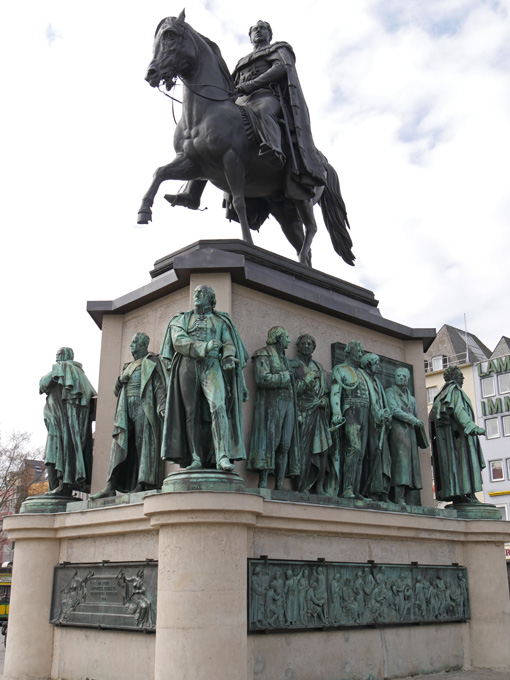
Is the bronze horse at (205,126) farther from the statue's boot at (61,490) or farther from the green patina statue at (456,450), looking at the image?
the green patina statue at (456,450)

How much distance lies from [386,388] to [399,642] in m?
3.70

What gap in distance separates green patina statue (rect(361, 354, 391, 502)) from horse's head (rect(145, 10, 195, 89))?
5.22 m

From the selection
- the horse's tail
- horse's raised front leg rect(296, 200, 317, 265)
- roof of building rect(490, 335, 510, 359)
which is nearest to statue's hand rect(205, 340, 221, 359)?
horse's raised front leg rect(296, 200, 317, 265)

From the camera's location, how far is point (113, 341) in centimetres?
1155

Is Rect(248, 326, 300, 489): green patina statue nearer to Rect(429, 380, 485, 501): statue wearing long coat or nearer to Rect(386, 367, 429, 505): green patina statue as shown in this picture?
Rect(386, 367, 429, 505): green patina statue

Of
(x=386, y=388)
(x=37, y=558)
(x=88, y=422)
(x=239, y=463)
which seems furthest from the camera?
(x=386, y=388)

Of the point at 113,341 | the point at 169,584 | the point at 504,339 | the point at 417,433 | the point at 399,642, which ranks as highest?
the point at 504,339

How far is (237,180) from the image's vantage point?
1186cm

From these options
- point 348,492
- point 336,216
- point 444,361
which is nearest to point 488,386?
point 444,361

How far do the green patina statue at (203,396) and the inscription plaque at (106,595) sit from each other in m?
1.33

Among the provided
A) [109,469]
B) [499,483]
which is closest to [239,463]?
[109,469]

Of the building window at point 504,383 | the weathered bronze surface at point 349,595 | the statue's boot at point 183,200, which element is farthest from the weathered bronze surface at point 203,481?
the building window at point 504,383

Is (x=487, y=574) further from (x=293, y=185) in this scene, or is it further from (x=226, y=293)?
(x=293, y=185)

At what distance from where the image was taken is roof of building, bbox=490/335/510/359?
2377 inches
